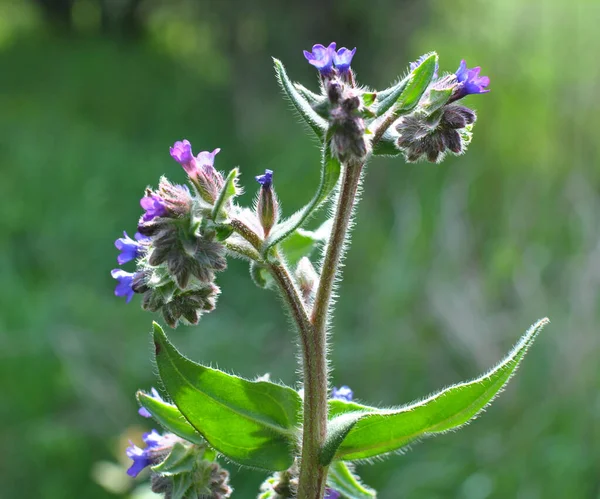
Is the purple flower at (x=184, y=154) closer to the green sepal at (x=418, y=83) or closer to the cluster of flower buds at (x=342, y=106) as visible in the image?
the cluster of flower buds at (x=342, y=106)

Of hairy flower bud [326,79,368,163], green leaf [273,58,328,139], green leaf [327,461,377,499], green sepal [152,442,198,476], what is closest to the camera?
hairy flower bud [326,79,368,163]

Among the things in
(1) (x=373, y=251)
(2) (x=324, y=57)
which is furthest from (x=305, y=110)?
(1) (x=373, y=251)

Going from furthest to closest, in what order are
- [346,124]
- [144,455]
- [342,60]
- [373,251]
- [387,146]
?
1. [373,251]
2. [144,455]
3. [387,146]
4. [342,60]
5. [346,124]

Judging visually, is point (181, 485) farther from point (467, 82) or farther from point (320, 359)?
point (467, 82)

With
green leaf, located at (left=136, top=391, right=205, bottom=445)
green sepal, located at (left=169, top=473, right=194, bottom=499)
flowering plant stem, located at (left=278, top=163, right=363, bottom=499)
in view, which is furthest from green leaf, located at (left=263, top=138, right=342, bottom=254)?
green sepal, located at (left=169, top=473, right=194, bottom=499)

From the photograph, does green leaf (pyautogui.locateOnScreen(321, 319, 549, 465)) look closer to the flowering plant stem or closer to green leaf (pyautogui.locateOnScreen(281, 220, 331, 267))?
the flowering plant stem

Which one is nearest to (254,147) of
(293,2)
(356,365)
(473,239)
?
(293,2)
